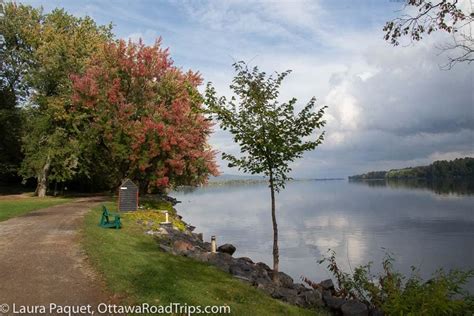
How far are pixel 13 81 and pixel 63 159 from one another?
1150 centimetres

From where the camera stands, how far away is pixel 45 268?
10.8m

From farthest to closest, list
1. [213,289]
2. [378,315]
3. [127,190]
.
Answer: [127,190]
[378,315]
[213,289]

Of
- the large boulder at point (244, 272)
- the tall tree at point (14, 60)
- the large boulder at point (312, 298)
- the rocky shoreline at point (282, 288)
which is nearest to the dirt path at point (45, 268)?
the rocky shoreline at point (282, 288)

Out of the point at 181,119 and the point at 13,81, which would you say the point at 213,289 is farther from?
the point at 13,81

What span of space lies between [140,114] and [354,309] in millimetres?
22986

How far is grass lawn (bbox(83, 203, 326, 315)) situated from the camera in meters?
9.39

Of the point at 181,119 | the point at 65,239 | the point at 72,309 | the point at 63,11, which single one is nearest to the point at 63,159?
the point at 181,119

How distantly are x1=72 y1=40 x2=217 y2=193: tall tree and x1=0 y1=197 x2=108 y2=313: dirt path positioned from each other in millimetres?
11101

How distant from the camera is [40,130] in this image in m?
38.7

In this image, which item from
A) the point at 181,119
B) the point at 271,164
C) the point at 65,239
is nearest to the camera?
the point at 271,164

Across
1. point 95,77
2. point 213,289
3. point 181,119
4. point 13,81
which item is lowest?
point 213,289

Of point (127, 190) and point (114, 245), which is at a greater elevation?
point (127, 190)

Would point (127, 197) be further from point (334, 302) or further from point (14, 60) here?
point (14, 60)

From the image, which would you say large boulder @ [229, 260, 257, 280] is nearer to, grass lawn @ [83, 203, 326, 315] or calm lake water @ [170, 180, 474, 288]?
grass lawn @ [83, 203, 326, 315]
